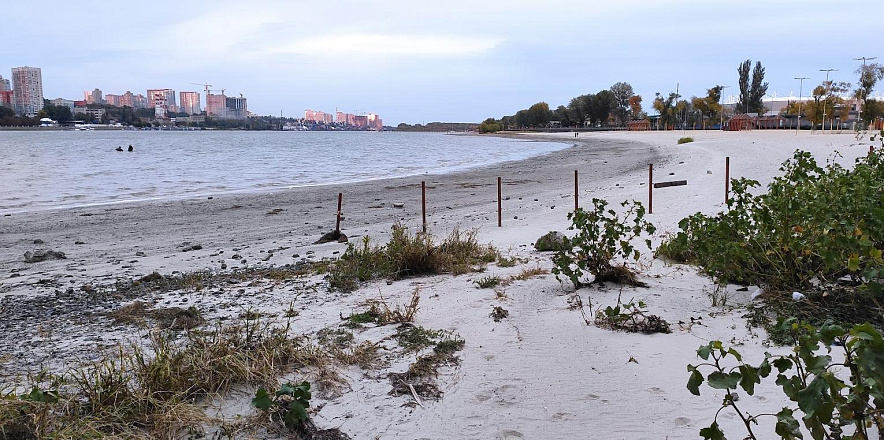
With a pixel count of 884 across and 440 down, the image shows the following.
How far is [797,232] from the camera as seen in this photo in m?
4.88

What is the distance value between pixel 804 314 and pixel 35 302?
7.10 m

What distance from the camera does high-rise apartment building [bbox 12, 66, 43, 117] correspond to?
7411 inches

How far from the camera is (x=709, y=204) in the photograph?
12375 millimetres

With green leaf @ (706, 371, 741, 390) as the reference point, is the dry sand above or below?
below

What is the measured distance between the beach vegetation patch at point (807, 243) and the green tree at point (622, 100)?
145137 millimetres

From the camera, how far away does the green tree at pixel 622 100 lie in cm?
14425

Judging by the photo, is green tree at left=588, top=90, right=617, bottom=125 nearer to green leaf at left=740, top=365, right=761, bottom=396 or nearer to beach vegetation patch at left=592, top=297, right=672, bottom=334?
beach vegetation patch at left=592, top=297, right=672, bottom=334

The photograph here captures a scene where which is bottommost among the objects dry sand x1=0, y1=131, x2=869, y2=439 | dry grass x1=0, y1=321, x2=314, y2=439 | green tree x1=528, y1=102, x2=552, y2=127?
dry sand x1=0, y1=131, x2=869, y2=439

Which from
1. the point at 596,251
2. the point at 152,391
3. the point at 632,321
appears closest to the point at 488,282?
the point at 596,251

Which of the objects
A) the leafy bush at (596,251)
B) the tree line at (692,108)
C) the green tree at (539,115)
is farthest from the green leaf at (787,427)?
the green tree at (539,115)

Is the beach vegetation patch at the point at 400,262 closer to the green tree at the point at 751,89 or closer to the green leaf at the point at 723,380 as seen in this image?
the green leaf at the point at 723,380

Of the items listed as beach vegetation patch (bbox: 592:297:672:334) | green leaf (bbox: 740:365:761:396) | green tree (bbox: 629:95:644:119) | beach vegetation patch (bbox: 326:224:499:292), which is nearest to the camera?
green leaf (bbox: 740:365:761:396)

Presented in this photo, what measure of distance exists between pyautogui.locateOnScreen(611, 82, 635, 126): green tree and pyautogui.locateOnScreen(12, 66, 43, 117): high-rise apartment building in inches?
6309

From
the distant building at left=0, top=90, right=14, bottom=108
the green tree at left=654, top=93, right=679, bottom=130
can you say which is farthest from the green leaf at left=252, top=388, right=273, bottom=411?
the distant building at left=0, top=90, right=14, bottom=108
